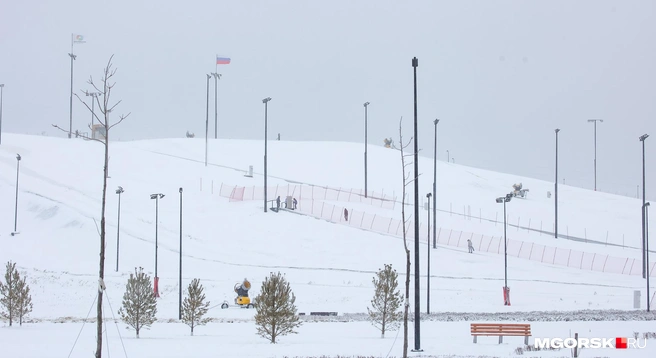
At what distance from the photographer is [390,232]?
2795 inches

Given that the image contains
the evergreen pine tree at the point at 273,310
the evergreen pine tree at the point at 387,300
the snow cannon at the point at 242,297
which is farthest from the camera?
the snow cannon at the point at 242,297

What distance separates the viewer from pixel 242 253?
61156 millimetres

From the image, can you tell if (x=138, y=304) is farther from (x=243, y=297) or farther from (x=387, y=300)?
(x=243, y=297)

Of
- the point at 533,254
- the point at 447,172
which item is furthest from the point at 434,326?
the point at 447,172

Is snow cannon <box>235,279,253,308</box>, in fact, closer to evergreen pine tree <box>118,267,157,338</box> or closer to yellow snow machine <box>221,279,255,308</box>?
yellow snow machine <box>221,279,255,308</box>

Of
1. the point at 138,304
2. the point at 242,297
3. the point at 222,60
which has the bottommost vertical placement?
the point at 242,297

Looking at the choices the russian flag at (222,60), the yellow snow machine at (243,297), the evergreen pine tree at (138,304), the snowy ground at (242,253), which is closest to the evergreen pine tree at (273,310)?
the snowy ground at (242,253)

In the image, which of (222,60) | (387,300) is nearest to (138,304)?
(387,300)

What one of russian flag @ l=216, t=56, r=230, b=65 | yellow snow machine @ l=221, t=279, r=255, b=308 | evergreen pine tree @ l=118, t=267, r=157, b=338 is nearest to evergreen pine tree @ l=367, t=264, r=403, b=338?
evergreen pine tree @ l=118, t=267, r=157, b=338

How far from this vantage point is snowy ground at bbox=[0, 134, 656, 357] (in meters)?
30.5

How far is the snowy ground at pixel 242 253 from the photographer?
1202 inches

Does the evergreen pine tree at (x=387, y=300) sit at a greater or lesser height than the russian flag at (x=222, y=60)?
lesser

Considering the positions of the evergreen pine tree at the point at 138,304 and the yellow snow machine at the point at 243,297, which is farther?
the yellow snow machine at the point at 243,297

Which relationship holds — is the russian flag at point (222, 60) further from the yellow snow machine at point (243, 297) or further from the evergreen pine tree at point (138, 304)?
the evergreen pine tree at point (138, 304)
